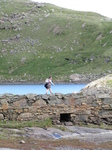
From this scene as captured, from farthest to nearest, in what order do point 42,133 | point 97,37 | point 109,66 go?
point 97,37 < point 109,66 < point 42,133

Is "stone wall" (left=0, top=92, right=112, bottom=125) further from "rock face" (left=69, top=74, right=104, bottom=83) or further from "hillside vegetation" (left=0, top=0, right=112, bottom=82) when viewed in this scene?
"hillside vegetation" (left=0, top=0, right=112, bottom=82)

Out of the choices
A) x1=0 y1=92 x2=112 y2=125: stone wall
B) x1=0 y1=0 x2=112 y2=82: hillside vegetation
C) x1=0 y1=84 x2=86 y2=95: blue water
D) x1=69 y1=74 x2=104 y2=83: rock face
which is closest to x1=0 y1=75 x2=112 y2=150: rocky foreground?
x1=0 y1=92 x2=112 y2=125: stone wall

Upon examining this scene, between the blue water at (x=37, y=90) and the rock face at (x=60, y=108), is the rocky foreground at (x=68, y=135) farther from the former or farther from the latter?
the blue water at (x=37, y=90)

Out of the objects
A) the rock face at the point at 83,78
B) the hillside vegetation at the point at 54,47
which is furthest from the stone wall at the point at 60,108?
the hillside vegetation at the point at 54,47

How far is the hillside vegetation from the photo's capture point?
15575 centimetres

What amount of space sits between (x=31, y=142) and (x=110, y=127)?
22.5 ft

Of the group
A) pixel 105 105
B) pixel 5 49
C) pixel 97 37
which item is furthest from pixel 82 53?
pixel 105 105

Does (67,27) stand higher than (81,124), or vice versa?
(67,27)

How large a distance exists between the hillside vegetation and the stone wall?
123 meters

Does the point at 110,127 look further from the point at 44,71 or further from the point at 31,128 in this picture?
the point at 44,71

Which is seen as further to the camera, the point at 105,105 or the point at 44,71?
the point at 44,71

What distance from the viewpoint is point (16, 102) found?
2189cm

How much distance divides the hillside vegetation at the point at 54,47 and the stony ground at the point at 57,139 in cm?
12591

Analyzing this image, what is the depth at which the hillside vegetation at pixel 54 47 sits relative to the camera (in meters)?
156
